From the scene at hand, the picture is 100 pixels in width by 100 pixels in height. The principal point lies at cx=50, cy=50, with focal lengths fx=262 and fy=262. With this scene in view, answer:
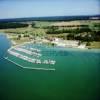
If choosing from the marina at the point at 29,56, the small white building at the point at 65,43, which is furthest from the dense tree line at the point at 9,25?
the small white building at the point at 65,43

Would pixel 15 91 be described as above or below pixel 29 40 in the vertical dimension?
below

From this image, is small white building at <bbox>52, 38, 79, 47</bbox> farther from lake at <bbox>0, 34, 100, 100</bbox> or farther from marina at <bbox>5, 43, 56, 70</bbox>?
marina at <bbox>5, 43, 56, 70</bbox>

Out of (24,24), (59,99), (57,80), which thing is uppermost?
(24,24)

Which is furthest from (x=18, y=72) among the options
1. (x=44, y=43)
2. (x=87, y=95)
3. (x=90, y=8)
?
(x=90, y=8)

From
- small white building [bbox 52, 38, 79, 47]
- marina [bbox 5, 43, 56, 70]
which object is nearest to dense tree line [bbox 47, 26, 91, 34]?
small white building [bbox 52, 38, 79, 47]

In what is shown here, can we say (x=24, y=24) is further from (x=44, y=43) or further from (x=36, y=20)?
(x=44, y=43)

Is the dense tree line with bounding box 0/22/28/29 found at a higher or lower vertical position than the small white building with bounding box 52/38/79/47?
higher

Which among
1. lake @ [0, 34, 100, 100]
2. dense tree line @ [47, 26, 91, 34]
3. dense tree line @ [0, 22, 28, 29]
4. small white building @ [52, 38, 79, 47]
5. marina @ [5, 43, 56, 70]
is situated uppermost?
dense tree line @ [0, 22, 28, 29]

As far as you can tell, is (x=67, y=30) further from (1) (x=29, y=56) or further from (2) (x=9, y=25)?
(2) (x=9, y=25)
